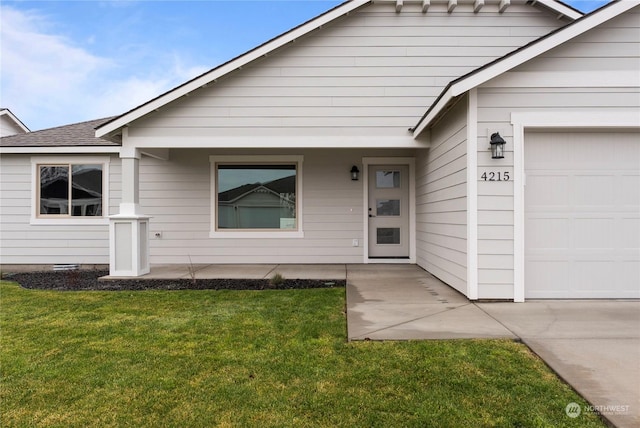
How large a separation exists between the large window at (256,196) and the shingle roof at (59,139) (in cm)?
240

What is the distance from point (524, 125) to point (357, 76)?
10.6 ft

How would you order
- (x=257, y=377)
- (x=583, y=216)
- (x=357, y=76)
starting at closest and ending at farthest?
1. (x=257, y=377)
2. (x=583, y=216)
3. (x=357, y=76)

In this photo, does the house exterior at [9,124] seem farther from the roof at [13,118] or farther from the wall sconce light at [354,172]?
the wall sconce light at [354,172]

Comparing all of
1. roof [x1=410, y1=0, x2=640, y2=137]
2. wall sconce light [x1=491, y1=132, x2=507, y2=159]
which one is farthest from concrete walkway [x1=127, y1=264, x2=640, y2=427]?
roof [x1=410, y1=0, x2=640, y2=137]

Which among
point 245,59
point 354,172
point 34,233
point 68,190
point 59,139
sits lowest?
point 34,233

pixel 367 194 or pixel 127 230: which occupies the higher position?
pixel 367 194

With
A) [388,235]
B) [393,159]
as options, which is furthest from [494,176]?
[388,235]

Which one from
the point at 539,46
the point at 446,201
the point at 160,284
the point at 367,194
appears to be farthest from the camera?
the point at 367,194

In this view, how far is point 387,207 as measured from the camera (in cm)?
878

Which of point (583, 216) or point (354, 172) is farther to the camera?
point (354, 172)

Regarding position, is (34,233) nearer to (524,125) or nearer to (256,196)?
(256,196)

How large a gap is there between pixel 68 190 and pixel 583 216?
1003cm

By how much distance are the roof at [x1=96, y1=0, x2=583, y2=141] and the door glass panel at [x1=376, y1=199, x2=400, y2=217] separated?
3928 millimetres

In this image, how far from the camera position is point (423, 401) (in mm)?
2424
